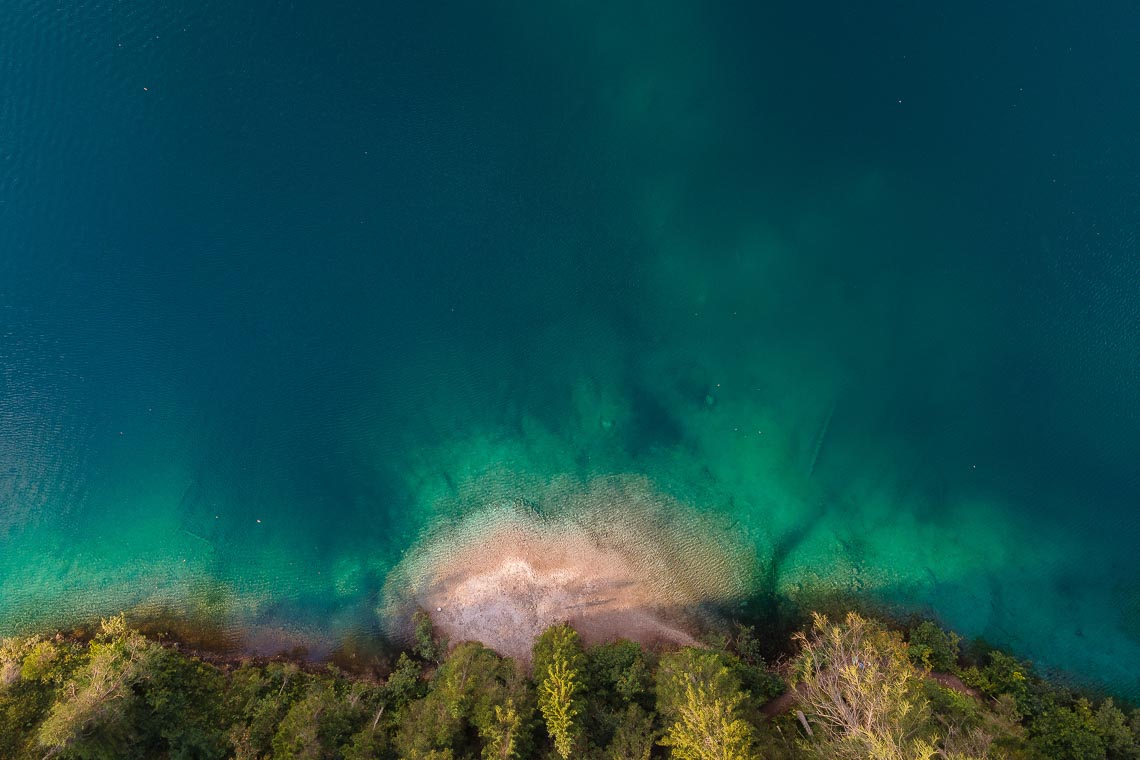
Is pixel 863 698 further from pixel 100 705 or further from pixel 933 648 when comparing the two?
pixel 100 705

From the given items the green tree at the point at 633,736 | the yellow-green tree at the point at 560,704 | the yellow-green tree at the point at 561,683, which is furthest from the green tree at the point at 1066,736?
the yellow-green tree at the point at 560,704

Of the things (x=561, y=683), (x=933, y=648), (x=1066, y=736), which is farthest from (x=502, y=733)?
(x=1066, y=736)

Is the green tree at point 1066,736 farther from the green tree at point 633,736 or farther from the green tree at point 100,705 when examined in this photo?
the green tree at point 100,705

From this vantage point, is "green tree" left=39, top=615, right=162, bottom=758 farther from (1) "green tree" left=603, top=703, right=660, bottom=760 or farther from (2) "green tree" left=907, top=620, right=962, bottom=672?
(2) "green tree" left=907, top=620, right=962, bottom=672

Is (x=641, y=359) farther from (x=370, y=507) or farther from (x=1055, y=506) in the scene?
(x=1055, y=506)

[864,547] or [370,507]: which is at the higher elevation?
[370,507]

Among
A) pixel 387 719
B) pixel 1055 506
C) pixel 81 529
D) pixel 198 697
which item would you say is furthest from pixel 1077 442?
→ pixel 81 529

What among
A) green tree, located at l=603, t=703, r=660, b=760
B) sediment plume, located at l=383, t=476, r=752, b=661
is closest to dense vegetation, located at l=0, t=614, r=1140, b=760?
green tree, located at l=603, t=703, r=660, b=760
